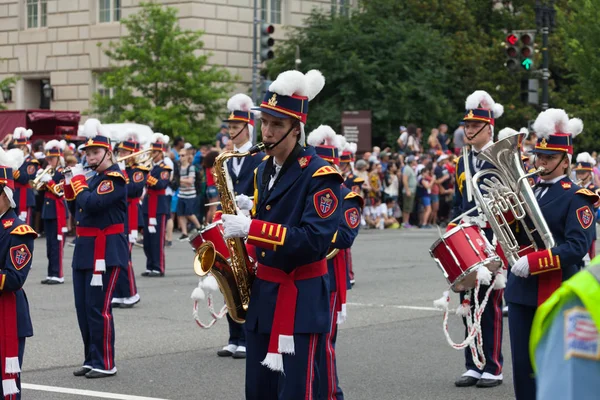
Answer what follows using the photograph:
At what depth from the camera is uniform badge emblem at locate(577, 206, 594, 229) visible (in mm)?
7217

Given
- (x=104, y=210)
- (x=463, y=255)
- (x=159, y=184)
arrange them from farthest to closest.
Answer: (x=159, y=184), (x=104, y=210), (x=463, y=255)

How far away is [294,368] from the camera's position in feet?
19.2

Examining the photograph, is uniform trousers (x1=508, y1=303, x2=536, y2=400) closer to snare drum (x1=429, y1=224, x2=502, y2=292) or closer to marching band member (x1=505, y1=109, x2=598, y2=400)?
marching band member (x1=505, y1=109, x2=598, y2=400)

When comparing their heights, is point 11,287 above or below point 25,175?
above

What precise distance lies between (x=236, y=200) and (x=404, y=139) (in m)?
26.1

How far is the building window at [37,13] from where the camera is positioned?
41.8 m

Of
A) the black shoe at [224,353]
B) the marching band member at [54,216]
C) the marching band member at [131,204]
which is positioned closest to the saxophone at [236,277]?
the black shoe at [224,353]

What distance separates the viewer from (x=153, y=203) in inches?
723

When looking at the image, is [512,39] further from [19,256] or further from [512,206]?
[19,256]

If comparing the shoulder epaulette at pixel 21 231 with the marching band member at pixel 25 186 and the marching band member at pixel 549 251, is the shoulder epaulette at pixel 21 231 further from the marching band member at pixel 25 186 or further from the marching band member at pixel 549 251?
the marching band member at pixel 25 186

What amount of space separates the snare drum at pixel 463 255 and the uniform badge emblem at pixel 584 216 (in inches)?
30.8

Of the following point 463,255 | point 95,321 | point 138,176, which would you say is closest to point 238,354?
point 95,321

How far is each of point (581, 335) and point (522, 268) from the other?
171 inches

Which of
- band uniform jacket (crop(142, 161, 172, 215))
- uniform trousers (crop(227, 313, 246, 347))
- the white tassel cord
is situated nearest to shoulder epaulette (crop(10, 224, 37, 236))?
the white tassel cord
